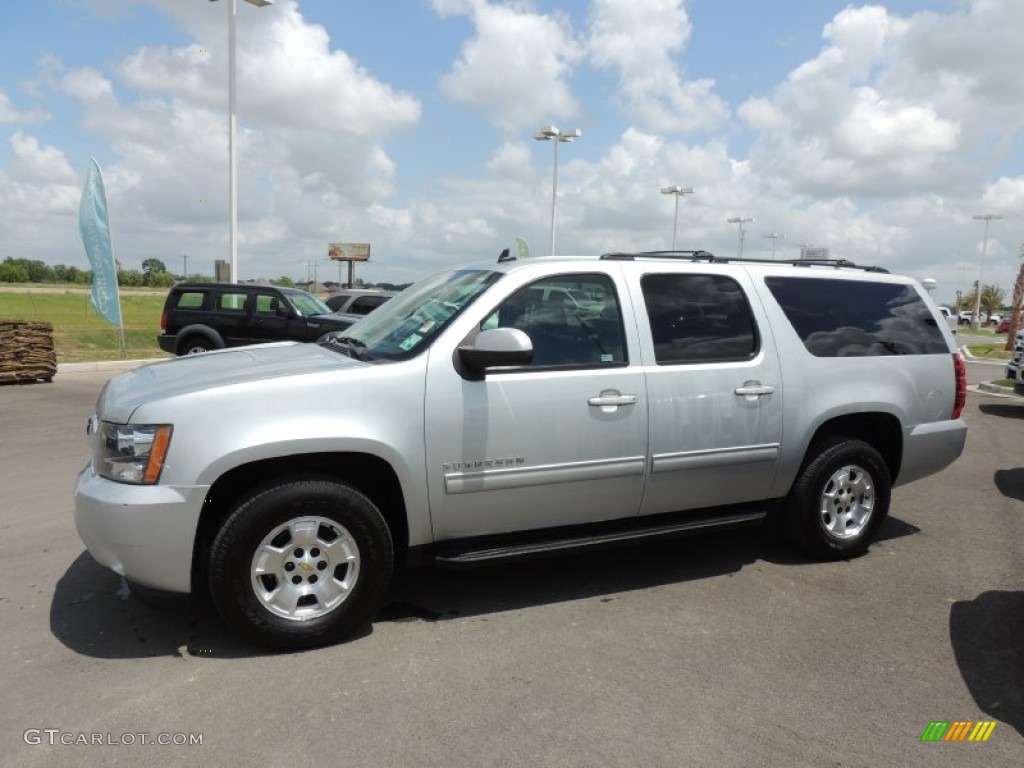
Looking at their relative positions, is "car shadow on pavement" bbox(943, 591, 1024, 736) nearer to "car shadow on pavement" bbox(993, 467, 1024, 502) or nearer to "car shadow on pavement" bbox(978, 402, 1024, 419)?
"car shadow on pavement" bbox(993, 467, 1024, 502)

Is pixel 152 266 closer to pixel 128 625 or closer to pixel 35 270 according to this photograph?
pixel 35 270

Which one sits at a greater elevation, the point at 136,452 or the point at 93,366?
the point at 136,452

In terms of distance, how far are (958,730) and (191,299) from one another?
14128 mm

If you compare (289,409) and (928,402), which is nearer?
(289,409)

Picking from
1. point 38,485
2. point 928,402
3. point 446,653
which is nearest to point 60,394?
point 38,485

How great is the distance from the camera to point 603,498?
3.88m

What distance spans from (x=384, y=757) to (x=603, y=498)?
5.69 ft

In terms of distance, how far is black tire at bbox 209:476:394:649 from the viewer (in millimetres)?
3195

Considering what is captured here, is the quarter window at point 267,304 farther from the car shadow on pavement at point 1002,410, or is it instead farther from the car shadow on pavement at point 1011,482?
the car shadow on pavement at point 1002,410

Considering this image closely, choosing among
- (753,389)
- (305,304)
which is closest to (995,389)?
(753,389)

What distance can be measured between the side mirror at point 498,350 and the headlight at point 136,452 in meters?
1.37

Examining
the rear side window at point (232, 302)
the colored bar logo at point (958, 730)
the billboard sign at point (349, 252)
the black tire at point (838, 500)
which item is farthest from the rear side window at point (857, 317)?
the billboard sign at point (349, 252)

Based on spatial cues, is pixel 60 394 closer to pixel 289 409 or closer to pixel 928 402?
pixel 289 409

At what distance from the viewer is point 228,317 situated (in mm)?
13969
